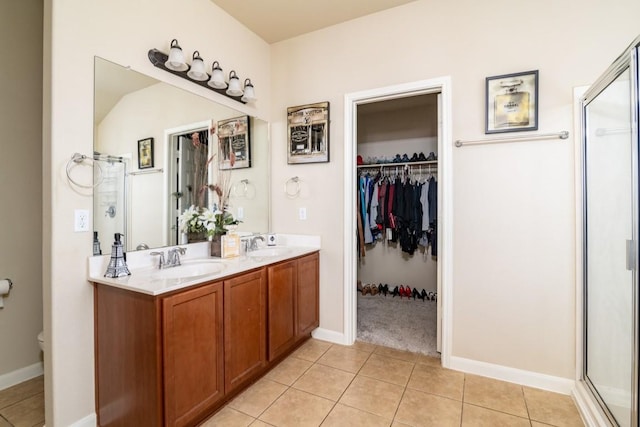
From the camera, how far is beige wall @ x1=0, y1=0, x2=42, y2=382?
6.57 ft

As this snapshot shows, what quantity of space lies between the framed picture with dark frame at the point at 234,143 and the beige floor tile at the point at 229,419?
173cm

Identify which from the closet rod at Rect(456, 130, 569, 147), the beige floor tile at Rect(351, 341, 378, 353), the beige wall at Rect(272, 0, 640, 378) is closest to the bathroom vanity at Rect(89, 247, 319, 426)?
the beige floor tile at Rect(351, 341, 378, 353)

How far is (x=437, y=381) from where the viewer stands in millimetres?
2070

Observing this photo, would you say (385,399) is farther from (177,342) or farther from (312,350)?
(177,342)

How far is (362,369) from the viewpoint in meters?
2.22

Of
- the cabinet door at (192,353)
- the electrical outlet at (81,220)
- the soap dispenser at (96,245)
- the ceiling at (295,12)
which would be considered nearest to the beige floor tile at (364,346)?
the cabinet door at (192,353)

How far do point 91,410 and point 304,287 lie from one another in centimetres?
150

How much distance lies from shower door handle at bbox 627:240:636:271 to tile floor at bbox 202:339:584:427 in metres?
0.97

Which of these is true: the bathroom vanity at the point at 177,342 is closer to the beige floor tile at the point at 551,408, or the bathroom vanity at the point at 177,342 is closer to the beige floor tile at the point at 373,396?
the beige floor tile at the point at 373,396

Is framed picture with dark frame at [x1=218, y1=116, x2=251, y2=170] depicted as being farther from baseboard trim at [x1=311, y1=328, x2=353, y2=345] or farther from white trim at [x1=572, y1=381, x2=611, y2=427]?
white trim at [x1=572, y1=381, x2=611, y2=427]

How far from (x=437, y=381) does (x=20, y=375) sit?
9.43ft

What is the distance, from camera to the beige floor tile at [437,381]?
1.95 m

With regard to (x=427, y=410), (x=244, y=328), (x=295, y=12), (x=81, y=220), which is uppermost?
(x=295, y=12)

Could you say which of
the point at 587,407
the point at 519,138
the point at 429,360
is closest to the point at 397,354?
the point at 429,360
